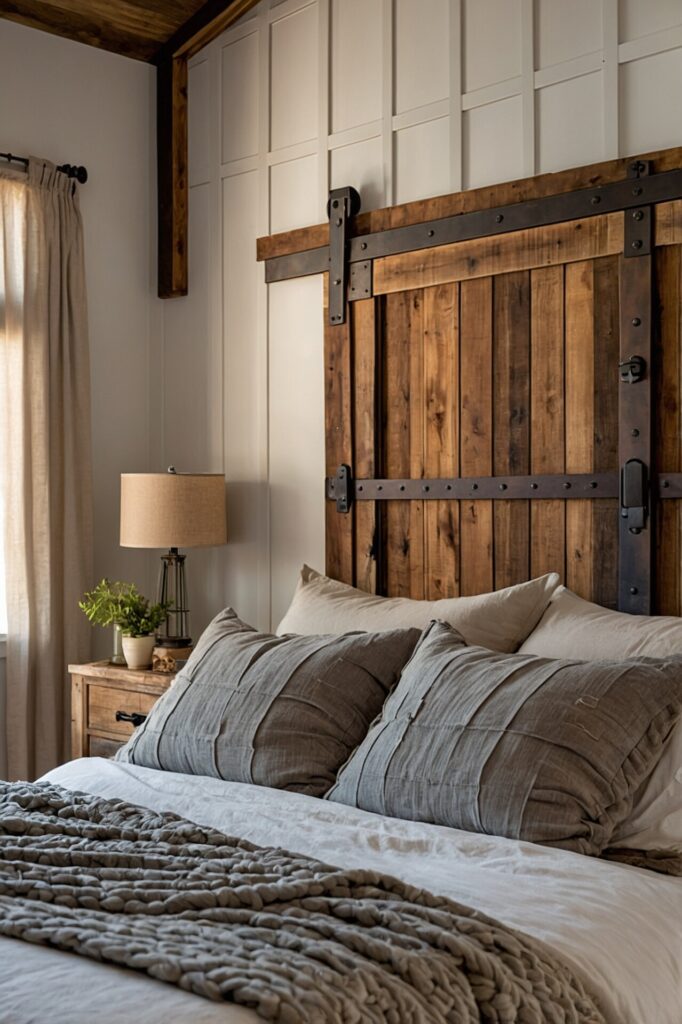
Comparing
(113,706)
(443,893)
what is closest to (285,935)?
(443,893)

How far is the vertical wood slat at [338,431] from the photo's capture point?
3.40 metres

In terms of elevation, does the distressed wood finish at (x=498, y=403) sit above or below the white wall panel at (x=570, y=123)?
below

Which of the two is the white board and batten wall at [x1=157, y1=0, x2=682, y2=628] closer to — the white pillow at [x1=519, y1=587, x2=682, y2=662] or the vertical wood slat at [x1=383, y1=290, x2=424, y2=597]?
the vertical wood slat at [x1=383, y1=290, x2=424, y2=597]

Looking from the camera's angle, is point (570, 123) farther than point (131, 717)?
No

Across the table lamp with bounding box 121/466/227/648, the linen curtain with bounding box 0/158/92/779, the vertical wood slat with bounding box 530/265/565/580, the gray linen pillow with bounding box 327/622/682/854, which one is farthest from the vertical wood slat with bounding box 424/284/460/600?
the linen curtain with bounding box 0/158/92/779

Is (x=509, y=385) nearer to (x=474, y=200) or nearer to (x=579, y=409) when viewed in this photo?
(x=579, y=409)

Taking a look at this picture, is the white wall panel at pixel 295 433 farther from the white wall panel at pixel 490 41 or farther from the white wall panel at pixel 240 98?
the white wall panel at pixel 490 41

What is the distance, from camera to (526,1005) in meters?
1.45

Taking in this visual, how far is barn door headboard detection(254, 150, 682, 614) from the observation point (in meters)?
2.75

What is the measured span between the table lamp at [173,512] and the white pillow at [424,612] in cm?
45

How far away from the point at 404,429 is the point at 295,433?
474 millimetres

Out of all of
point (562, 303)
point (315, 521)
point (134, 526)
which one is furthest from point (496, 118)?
point (134, 526)

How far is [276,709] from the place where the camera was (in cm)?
246

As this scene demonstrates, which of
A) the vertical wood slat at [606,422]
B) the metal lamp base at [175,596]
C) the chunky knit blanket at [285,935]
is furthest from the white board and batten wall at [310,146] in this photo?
the chunky knit blanket at [285,935]
